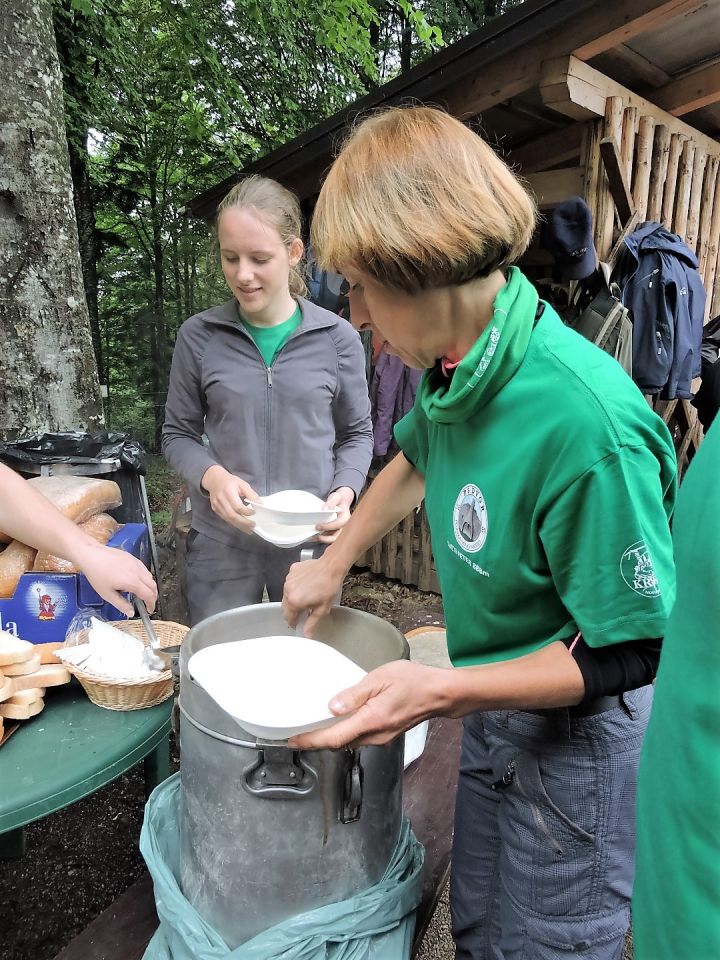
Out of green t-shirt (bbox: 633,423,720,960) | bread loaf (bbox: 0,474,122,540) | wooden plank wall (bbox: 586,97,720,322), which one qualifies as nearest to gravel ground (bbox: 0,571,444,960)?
bread loaf (bbox: 0,474,122,540)

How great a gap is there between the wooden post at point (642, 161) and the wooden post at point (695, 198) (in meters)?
0.68

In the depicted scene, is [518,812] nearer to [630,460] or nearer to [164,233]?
[630,460]

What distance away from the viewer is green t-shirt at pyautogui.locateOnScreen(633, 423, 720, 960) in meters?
0.48

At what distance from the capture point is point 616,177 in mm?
3875

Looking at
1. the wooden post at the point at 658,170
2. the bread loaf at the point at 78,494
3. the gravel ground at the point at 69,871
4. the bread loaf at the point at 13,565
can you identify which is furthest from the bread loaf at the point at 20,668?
the wooden post at the point at 658,170

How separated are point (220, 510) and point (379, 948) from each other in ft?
4.58

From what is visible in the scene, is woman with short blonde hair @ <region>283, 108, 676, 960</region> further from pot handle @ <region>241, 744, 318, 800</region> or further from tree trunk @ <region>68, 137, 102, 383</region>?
tree trunk @ <region>68, 137, 102, 383</region>

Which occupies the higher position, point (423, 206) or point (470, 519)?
point (423, 206)

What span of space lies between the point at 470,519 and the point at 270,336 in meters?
1.66

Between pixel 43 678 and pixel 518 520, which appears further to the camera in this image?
pixel 43 678

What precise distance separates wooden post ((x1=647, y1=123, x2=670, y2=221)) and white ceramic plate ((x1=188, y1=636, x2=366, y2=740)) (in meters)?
4.27

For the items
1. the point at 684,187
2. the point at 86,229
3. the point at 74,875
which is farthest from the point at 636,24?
the point at 86,229

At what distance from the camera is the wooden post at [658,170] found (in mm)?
4242

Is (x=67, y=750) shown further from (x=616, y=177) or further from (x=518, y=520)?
(x=616, y=177)
